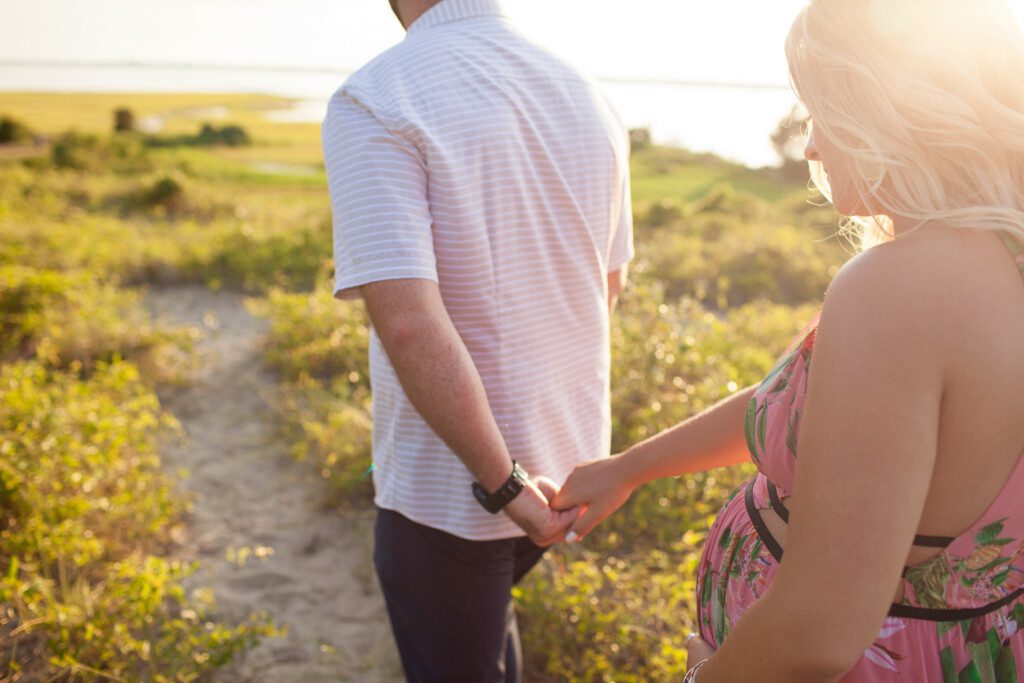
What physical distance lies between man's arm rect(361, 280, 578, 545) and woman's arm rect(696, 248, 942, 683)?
64 centimetres

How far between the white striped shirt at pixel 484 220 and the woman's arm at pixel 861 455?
738mm

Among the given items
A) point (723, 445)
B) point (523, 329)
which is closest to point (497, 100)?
point (523, 329)

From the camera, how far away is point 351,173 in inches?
56.6

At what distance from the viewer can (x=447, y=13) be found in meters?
1.57

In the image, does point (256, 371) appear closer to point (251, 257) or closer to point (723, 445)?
point (251, 257)

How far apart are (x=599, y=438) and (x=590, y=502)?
29 cm

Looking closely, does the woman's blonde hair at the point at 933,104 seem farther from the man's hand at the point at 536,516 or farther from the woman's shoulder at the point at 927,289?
the man's hand at the point at 536,516

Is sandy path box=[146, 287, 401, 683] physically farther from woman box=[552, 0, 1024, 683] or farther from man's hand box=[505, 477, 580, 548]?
woman box=[552, 0, 1024, 683]

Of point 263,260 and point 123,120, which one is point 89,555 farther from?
point 123,120

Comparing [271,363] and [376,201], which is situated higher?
[376,201]

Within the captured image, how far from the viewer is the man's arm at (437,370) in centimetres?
143

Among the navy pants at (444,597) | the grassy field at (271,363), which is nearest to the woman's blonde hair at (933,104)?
the navy pants at (444,597)

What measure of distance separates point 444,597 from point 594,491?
0.39 metres

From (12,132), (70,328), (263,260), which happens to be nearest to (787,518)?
(70,328)
